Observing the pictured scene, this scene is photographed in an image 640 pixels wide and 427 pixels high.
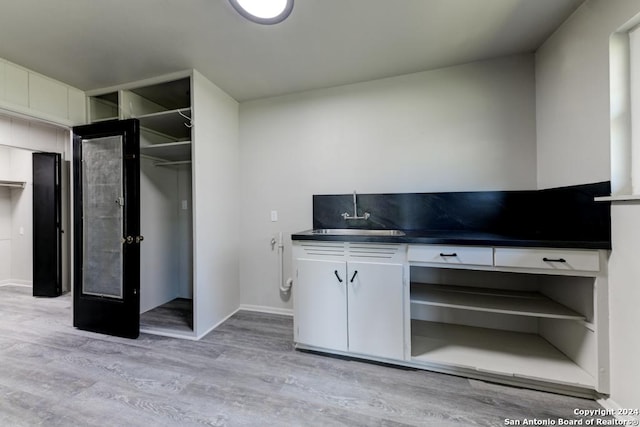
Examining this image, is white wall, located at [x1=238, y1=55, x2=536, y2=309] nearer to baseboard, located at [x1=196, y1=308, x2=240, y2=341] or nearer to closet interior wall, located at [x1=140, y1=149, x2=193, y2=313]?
baseboard, located at [x1=196, y1=308, x2=240, y2=341]

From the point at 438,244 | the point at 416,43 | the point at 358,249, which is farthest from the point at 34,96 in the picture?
the point at 438,244

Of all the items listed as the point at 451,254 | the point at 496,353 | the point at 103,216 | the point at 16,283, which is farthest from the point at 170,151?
the point at 16,283

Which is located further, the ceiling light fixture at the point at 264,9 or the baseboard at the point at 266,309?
the baseboard at the point at 266,309

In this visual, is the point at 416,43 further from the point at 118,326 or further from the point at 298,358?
the point at 118,326

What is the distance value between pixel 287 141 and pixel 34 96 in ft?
7.55

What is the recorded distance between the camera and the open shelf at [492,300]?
159 cm

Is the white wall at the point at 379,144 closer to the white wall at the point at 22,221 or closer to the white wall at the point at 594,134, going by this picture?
the white wall at the point at 594,134

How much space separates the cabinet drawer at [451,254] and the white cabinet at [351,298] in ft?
0.35

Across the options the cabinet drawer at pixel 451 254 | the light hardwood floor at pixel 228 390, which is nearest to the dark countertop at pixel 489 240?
the cabinet drawer at pixel 451 254

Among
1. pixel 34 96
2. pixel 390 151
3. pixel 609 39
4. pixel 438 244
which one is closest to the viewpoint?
pixel 609 39

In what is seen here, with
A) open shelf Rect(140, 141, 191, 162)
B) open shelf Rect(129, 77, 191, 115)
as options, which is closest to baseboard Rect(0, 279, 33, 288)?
open shelf Rect(140, 141, 191, 162)

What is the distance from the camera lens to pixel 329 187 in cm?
257

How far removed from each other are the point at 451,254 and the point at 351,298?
30.4 inches

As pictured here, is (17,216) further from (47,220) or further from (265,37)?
(265,37)
